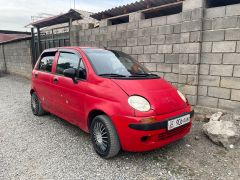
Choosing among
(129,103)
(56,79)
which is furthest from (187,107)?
(56,79)

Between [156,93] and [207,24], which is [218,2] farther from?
[156,93]

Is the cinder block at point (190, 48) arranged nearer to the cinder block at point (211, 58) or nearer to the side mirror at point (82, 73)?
the cinder block at point (211, 58)

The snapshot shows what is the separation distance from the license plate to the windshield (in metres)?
0.97

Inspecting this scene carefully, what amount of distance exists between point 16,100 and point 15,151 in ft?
13.2

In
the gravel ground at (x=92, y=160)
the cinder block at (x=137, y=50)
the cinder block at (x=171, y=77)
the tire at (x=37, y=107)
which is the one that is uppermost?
the cinder block at (x=137, y=50)

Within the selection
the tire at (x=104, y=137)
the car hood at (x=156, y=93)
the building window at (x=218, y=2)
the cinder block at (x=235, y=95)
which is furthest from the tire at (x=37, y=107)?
the building window at (x=218, y=2)

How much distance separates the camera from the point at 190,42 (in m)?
4.66

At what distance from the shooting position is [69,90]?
358cm

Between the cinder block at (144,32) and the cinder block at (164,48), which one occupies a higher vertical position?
the cinder block at (144,32)

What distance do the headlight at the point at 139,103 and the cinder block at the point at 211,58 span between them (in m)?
2.48

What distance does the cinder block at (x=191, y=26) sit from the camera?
4.48 metres

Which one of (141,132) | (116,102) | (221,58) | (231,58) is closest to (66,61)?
(116,102)

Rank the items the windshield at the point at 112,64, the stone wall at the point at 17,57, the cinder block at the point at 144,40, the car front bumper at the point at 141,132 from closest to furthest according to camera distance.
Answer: the car front bumper at the point at 141,132, the windshield at the point at 112,64, the cinder block at the point at 144,40, the stone wall at the point at 17,57

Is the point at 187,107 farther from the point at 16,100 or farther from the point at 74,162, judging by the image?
the point at 16,100
